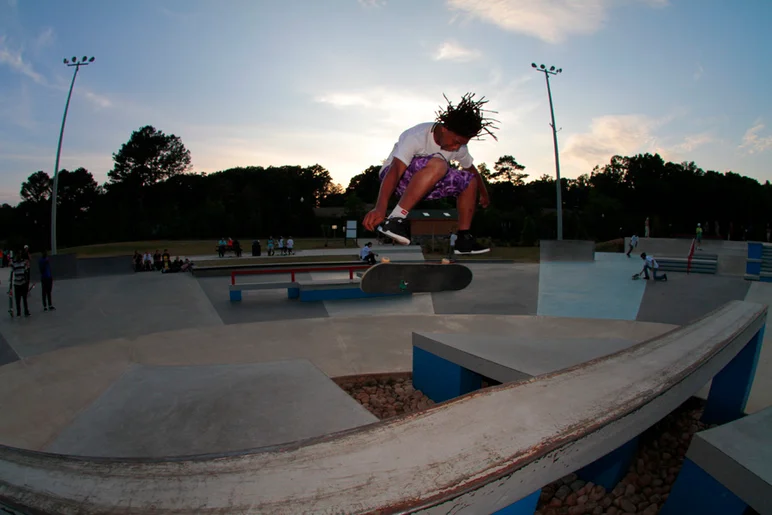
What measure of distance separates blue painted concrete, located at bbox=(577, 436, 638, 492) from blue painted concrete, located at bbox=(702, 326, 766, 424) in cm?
150

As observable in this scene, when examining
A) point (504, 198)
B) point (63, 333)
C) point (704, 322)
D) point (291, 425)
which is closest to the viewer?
point (291, 425)

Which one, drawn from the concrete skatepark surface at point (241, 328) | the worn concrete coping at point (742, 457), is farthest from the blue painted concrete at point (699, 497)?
the concrete skatepark surface at point (241, 328)

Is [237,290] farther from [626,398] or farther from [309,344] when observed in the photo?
[626,398]

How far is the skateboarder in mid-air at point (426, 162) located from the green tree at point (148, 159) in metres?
67.5

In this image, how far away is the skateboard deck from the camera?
15.5ft

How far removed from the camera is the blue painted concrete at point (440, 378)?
4.54 meters

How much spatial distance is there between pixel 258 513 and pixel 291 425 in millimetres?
2495

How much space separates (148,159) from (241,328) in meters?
65.1

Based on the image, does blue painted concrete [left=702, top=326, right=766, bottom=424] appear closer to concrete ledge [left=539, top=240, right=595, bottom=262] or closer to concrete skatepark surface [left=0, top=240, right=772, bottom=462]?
concrete skatepark surface [left=0, top=240, right=772, bottom=462]

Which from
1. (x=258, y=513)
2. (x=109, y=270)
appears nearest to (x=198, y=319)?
(x=258, y=513)

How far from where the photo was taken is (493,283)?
14.8 m

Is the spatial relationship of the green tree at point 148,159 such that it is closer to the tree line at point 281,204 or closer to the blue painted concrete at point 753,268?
the tree line at point 281,204

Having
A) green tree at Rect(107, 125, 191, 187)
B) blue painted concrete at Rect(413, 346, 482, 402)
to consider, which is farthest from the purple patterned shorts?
green tree at Rect(107, 125, 191, 187)

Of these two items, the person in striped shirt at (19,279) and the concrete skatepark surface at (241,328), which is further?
the person in striped shirt at (19,279)
